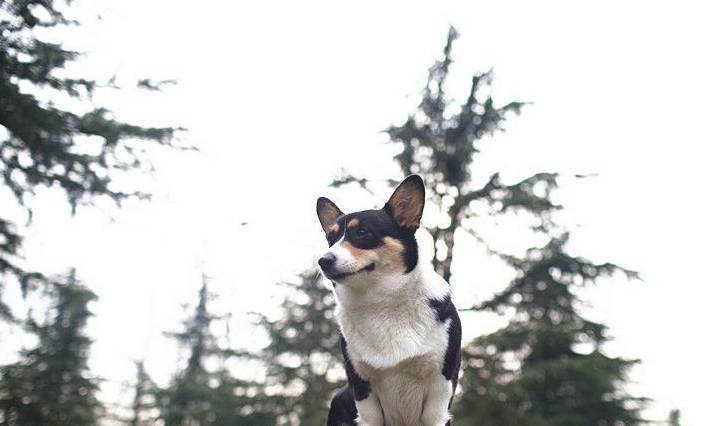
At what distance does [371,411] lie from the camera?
3.62 metres

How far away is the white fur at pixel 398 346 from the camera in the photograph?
3.51m

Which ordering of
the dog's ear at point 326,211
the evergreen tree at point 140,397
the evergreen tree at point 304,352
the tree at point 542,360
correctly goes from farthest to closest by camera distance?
the evergreen tree at point 140,397 → the evergreen tree at point 304,352 → the tree at point 542,360 → the dog's ear at point 326,211

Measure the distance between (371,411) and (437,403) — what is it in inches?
15.7

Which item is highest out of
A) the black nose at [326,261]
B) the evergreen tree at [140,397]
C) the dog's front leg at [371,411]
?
the black nose at [326,261]

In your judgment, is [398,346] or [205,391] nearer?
A: [398,346]

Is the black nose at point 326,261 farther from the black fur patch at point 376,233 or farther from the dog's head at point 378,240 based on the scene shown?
the black fur patch at point 376,233

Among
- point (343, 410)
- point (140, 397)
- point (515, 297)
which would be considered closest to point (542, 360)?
point (515, 297)

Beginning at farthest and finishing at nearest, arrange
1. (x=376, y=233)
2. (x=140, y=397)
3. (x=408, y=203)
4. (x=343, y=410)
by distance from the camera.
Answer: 1. (x=140, y=397)
2. (x=343, y=410)
3. (x=408, y=203)
4. (x=376, y=233)

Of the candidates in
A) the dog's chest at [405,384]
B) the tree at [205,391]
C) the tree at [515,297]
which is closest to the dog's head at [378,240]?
the dog's chest at [405,384]

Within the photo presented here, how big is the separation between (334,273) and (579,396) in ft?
40.6

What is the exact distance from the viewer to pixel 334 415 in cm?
429

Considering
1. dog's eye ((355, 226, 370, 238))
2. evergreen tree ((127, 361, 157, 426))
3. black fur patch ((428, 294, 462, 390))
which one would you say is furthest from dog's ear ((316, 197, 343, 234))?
evergreen tree ((127, 361, 157, 426))

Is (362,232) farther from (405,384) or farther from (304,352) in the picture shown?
(304,352)

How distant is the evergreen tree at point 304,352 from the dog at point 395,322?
443 inches
